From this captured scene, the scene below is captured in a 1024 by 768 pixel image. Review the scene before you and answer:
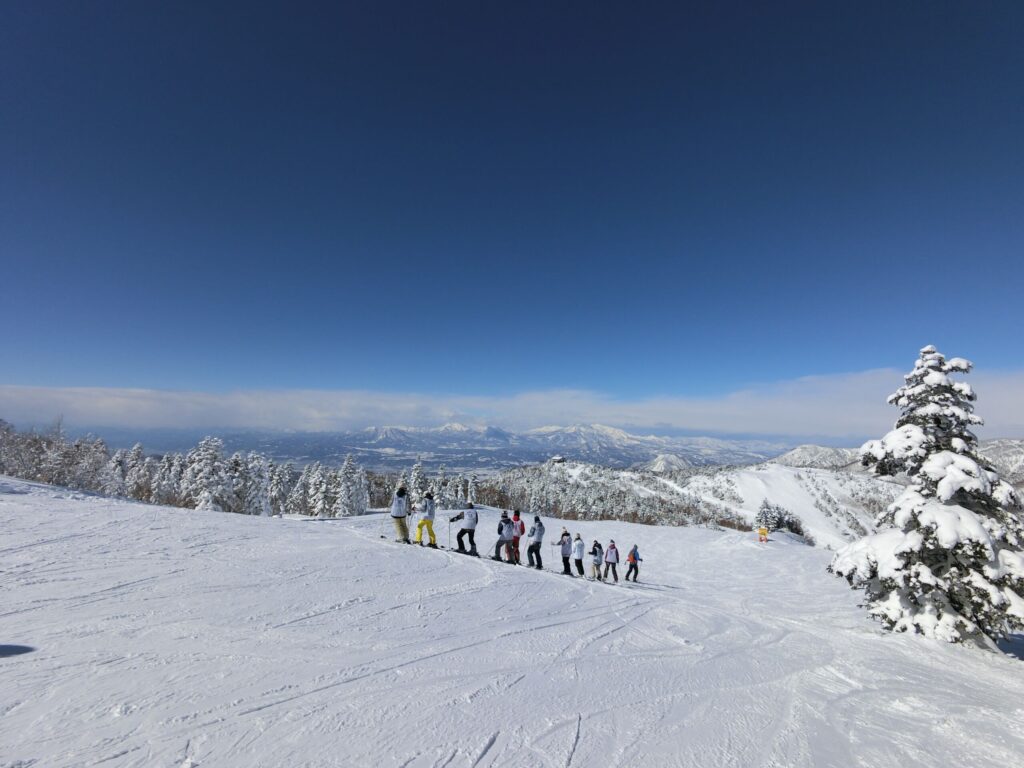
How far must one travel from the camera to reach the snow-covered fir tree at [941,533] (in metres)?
9.20

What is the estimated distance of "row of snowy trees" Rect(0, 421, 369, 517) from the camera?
4291 cm

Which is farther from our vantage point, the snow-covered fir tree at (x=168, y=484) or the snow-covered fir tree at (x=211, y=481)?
the snow-covered fir tree at (x=168, y=484)

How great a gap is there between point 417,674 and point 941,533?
11029mm

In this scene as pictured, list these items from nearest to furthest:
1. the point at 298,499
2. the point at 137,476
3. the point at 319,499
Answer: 1. the point at 319,499
2. the point at 137,476
3. the point at 298,499

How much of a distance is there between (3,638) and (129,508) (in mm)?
12312

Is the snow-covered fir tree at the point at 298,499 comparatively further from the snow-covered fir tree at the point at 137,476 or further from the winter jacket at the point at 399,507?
the winter jacket at the point at 399,507

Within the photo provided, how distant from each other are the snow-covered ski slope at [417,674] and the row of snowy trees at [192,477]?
3674 centimetres

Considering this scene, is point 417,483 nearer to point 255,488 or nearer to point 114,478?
point 255,488

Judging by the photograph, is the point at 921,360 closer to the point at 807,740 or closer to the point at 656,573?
the point at 807,740

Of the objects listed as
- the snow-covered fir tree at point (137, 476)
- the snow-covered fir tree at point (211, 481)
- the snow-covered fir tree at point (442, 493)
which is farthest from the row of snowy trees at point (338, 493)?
the snow-covered fir tree at point (137, 476)

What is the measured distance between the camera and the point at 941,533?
9.25 meters

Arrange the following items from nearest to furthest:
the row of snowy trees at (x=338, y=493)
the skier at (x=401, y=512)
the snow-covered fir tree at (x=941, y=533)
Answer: the snow-covered fir tree at (x=941, y=533)
the skier at (x=401, y=512)
the row of snowy trees at (x=338, y=493)

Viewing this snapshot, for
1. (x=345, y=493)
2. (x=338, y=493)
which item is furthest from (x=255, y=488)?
(x=345, y=493)

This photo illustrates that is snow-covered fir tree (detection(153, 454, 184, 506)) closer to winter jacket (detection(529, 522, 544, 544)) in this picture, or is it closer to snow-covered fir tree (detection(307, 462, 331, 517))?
snow-covered fir tree (detection(307, 462, 331, 517))
